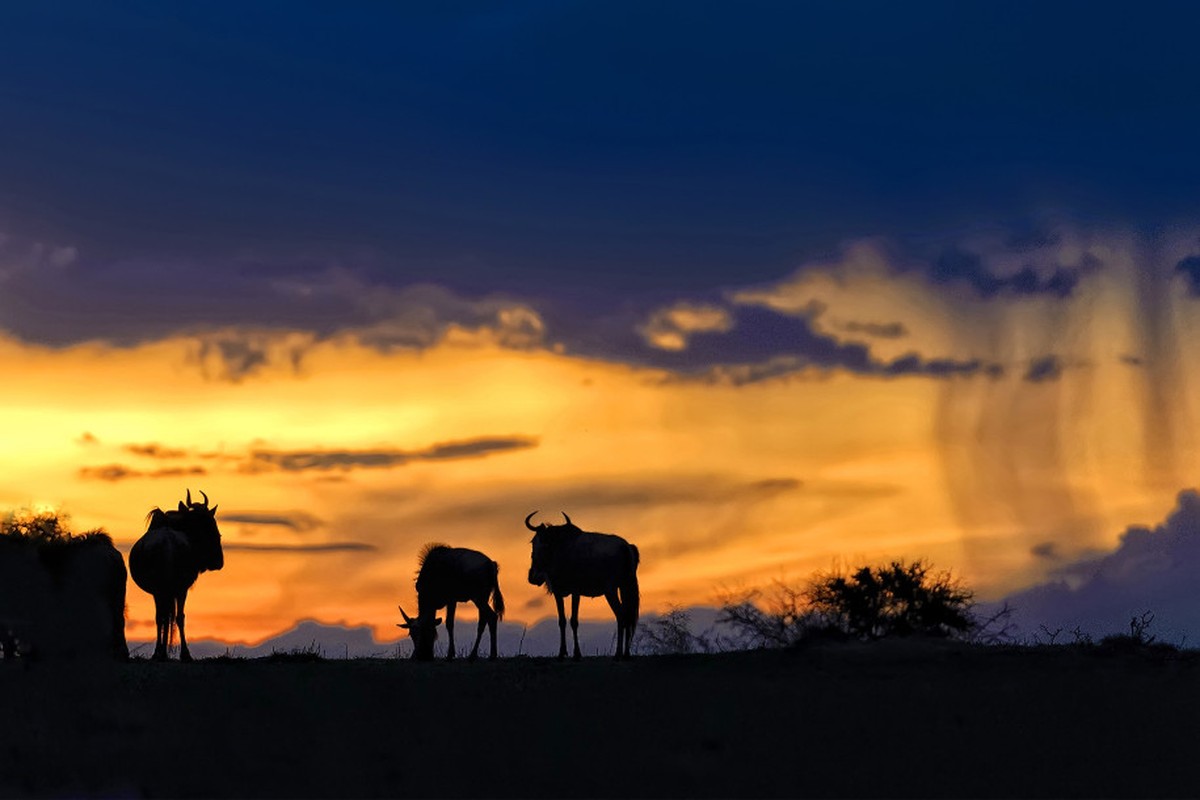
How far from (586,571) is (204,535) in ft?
31.5

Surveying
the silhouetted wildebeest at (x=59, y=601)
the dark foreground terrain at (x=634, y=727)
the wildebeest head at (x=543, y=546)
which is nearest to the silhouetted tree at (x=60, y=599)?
the silhouetted wildebeest at (x=59, y=601)

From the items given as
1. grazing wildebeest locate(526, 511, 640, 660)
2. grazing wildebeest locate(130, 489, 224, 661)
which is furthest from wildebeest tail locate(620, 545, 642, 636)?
grazing wildebeest locate(130, 489, 224, 661)

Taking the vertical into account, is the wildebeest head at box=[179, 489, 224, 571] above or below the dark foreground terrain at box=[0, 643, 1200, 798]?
above

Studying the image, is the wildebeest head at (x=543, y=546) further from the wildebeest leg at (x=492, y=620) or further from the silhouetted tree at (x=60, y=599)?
the silhouetted tree at (x=60, y=599)

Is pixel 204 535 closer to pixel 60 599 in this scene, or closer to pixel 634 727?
pixel 60 599

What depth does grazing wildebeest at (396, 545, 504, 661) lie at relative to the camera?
35656 millimetres

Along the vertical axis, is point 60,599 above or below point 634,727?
above

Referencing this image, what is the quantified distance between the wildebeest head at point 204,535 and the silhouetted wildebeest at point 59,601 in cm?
186

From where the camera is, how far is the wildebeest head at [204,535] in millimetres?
36906

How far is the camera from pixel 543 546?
34.1 meters

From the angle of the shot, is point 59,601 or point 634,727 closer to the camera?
point 634,727

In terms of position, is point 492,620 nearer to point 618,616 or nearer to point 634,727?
point 618,616

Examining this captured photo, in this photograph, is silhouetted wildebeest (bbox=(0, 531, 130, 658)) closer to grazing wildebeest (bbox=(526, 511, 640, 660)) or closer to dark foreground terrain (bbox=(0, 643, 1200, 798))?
dark foreground terrain (bbox=(0, 643, 1200, 798))

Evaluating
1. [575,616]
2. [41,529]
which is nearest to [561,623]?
[575,616]
